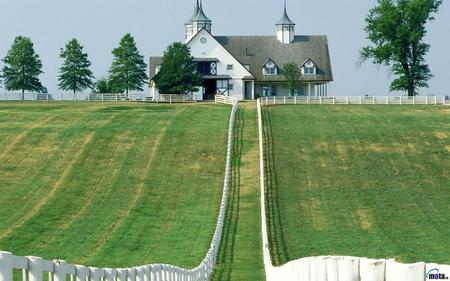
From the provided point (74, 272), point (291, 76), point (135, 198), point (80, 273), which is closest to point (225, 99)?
point (291, 76)

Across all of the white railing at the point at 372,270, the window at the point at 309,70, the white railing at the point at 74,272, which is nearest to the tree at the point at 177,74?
the window at the point at 309,70

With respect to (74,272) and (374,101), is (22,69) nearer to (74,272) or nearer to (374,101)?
(374,101)

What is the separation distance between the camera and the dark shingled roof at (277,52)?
13325 cm

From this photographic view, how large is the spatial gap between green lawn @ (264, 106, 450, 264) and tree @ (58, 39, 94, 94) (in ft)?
155

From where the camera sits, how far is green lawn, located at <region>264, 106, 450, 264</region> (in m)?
42.3

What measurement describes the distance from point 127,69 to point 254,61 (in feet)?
52.5

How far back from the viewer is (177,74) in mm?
119625

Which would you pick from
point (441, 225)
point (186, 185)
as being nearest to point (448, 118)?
point (186, 185)

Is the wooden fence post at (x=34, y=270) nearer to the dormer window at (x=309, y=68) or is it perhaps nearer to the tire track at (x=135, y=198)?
the tire track at (x=135, y=198)

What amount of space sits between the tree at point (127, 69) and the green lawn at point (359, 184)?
43.7m

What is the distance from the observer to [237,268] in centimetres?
3366

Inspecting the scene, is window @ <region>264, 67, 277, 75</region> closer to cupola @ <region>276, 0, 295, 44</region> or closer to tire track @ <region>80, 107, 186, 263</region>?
cupola @ <region>276, 0, 295, 44</region>

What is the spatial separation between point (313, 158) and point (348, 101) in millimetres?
37819

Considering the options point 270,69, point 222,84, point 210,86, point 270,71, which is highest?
point 270,69
